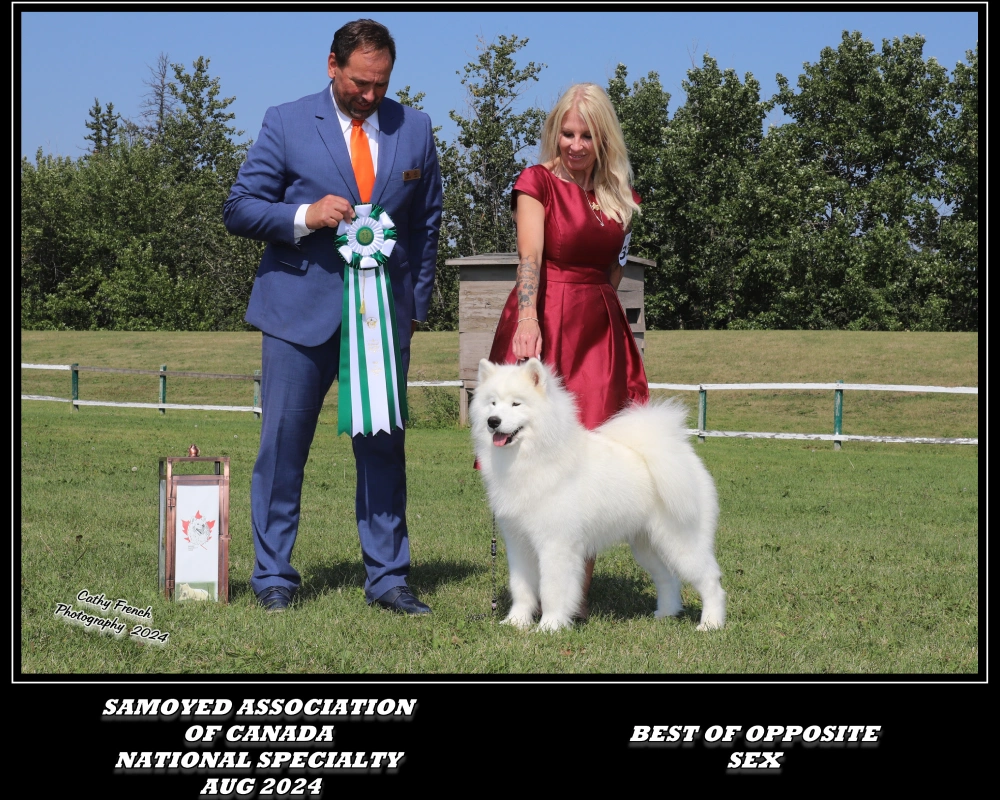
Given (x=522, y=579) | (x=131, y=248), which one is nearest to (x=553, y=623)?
(x=522, y=579)

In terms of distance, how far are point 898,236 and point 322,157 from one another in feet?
101

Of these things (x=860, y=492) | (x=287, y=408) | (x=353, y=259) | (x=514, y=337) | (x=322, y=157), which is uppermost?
(x=322, y=157)

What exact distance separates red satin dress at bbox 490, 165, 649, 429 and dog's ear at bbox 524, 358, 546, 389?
217 millimetres

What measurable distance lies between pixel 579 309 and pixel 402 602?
1.64m

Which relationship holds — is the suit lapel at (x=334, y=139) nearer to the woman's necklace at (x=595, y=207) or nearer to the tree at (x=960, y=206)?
the woman's necklace at (x=595, y=207)

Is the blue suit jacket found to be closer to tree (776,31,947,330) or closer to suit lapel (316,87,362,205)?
suit lapel (316,87,362,205)

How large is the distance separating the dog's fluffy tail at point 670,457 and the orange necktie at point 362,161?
1.58 meters

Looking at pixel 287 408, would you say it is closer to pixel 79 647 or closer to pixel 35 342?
pixel 79 647

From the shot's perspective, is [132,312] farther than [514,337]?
Yes

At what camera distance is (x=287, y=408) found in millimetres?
4723

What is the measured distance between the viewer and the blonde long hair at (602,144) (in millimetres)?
4496

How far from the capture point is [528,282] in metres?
4.57

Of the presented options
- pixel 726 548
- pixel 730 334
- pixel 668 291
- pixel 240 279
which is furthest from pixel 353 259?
pixel 240 279

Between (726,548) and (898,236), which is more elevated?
(898,236)
